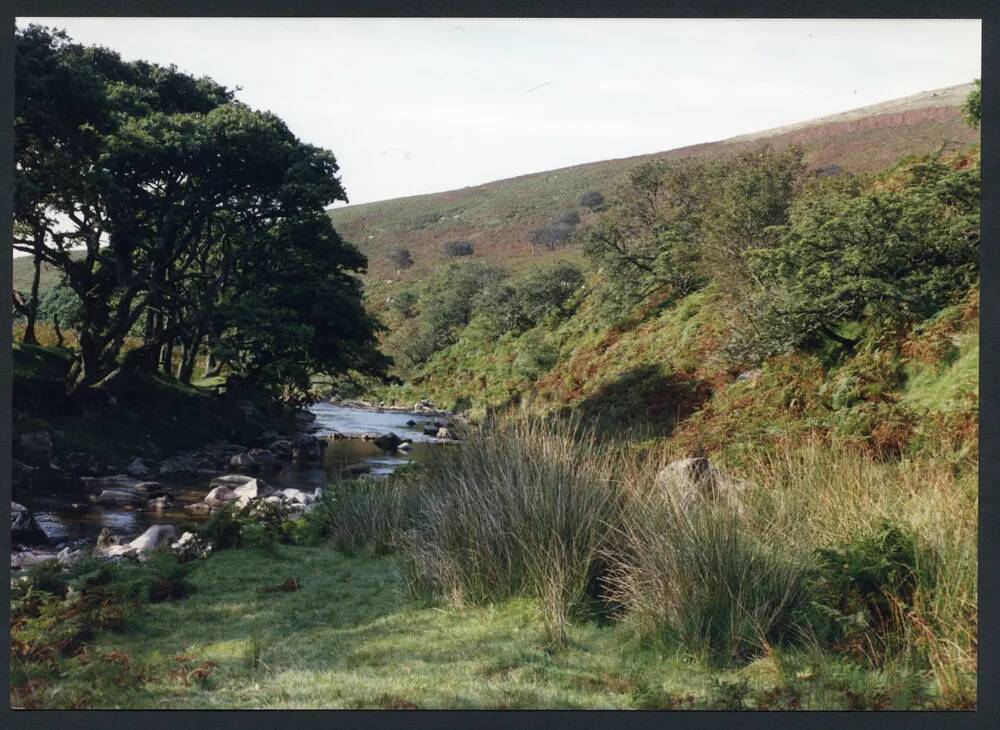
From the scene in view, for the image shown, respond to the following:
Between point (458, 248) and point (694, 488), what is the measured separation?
9833 mm

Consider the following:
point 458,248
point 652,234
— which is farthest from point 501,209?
point 652,234

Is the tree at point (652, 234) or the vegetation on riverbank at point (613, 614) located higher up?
the tree at point (652, 234)

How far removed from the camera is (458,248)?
552 inches

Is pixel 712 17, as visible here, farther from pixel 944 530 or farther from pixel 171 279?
pixel 171 279

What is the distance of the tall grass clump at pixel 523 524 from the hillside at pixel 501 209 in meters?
5.00

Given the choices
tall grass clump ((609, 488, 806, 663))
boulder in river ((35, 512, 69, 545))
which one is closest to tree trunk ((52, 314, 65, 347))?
boulder in river ((35, 512, 69, 545))

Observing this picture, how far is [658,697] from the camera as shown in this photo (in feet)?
12.6

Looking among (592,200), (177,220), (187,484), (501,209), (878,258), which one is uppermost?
(177,220)

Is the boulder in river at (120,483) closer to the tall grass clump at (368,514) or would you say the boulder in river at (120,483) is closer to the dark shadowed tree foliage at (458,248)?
the tall grass clump at (368,514)

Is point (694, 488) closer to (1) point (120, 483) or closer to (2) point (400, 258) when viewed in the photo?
(1) point (120, 483)

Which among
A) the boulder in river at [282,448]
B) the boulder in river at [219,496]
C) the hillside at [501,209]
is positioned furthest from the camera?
the boulder in river at [282,448]

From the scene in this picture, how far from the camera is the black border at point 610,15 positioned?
11.7 feet

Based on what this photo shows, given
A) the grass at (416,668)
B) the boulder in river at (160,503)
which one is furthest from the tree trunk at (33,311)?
the grass at (416,668)

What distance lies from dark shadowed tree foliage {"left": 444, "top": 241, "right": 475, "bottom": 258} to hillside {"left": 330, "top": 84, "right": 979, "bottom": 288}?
12 centimetres
